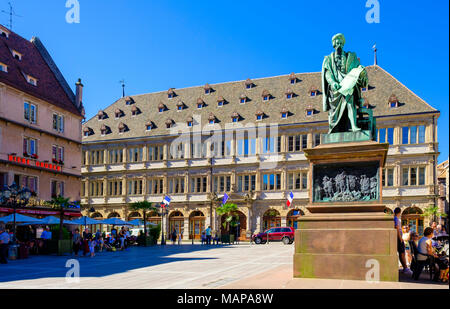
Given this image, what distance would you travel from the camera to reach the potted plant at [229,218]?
45438 millimetres

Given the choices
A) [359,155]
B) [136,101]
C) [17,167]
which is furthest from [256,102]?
[359,155]

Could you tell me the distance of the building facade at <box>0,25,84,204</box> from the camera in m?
35.8

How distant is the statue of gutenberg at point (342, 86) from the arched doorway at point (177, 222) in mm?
46255

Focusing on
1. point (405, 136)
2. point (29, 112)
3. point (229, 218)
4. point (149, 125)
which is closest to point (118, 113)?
point (149, 125)

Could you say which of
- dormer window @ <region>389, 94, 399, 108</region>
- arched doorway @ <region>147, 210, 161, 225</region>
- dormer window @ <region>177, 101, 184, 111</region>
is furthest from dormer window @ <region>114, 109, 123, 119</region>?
dormer window @ <region>389, 94, 399, 108</region>

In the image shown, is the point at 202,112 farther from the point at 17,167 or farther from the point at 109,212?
the point at 17,167

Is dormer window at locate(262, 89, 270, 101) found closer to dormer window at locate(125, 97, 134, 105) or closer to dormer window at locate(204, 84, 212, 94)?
dormer window at locate(204, 84, 212, 94)

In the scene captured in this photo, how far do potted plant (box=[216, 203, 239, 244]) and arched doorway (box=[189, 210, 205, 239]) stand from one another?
2912 mm

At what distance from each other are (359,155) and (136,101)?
57732 millimetres

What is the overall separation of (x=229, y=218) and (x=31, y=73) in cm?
2349

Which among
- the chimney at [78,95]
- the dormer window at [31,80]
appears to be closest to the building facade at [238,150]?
the chimney at [78,95]

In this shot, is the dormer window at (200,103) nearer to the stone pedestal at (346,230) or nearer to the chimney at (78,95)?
the chimney at (78,95)

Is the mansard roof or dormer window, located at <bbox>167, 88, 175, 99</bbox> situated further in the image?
dormer window, located at <bbox>167, 88, 175, 99</bbox>

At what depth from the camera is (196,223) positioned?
5728cm
